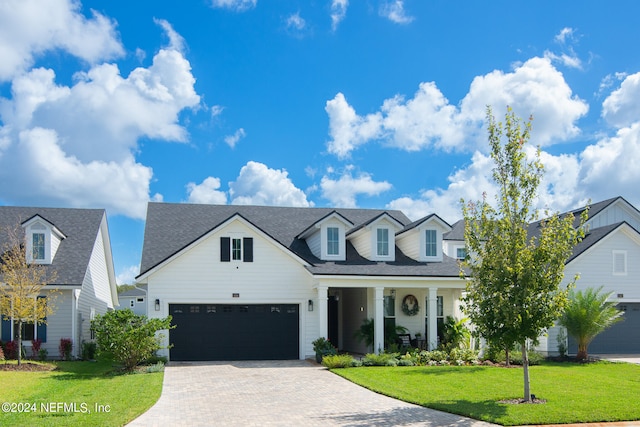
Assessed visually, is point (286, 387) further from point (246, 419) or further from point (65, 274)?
point (65, 274)

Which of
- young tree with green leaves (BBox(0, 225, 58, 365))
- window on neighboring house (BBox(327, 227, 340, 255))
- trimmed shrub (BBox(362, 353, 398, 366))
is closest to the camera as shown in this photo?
trimmed shrub (BBox(362, 353, 398, 366))

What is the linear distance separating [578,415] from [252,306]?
14.5 m

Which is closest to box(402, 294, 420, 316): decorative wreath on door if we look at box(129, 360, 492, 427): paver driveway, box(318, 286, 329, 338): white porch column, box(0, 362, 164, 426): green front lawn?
box(318, 286, 329, 338): white porch column

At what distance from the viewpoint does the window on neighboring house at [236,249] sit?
79.4ft

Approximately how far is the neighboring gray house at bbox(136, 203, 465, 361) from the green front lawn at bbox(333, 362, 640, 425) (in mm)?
4424

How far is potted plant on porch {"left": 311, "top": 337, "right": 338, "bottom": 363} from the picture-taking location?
2256 cm

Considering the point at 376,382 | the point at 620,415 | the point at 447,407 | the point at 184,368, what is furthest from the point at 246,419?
the point at 184,368

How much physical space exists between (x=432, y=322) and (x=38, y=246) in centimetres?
1595

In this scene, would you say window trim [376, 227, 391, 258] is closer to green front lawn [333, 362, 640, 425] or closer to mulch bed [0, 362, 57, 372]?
green front lawn [333, 362, 640, 425]

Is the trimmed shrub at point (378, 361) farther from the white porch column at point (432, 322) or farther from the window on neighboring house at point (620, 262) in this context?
the window on neighboring house at point (620, 262)

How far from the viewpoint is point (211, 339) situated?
23969 mm

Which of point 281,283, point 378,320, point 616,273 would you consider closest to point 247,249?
point 281,283

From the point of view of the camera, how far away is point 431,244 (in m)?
26.5

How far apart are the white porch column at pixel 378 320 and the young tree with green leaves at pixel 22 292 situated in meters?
12.0
